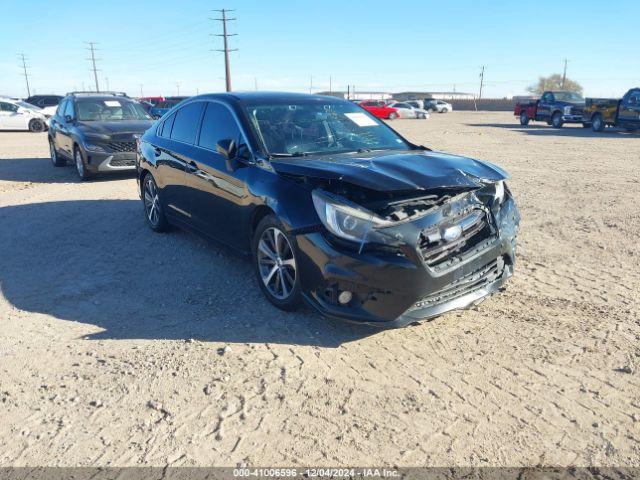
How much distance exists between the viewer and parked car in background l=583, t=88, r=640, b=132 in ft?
70.6

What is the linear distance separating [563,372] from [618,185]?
7.28 meters

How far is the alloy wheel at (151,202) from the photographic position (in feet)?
21.5

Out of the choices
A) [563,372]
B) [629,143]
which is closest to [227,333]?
[563,372]

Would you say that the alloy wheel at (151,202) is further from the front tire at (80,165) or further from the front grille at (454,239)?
the front tire at (80,165)

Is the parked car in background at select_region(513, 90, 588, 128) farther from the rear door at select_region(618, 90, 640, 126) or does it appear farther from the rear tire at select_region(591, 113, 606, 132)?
the rear door at select_region(618, 90, 640, 126)

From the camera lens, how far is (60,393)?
3205mm

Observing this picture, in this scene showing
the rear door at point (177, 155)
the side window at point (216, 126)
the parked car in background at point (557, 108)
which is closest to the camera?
the side window at point (216, 126)

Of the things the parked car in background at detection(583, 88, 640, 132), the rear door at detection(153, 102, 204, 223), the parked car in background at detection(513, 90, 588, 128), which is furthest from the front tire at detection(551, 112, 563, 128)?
the rear door at detection(153, 102, 204, 223)

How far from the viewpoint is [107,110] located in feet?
38.0

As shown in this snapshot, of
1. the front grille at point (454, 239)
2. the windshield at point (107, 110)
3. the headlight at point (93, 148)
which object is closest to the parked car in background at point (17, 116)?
the windshield at point (107, 110)

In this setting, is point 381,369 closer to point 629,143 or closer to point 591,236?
point 591,236

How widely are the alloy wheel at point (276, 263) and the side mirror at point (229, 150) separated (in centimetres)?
78

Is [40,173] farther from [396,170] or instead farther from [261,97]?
[396,170]

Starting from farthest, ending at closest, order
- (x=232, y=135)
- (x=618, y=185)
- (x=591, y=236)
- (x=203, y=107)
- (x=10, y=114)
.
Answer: (x=10, y=114)
(x=618, y=185)
(x=591, y=236)
(x=203, y=107)
(x=232, y=135)
